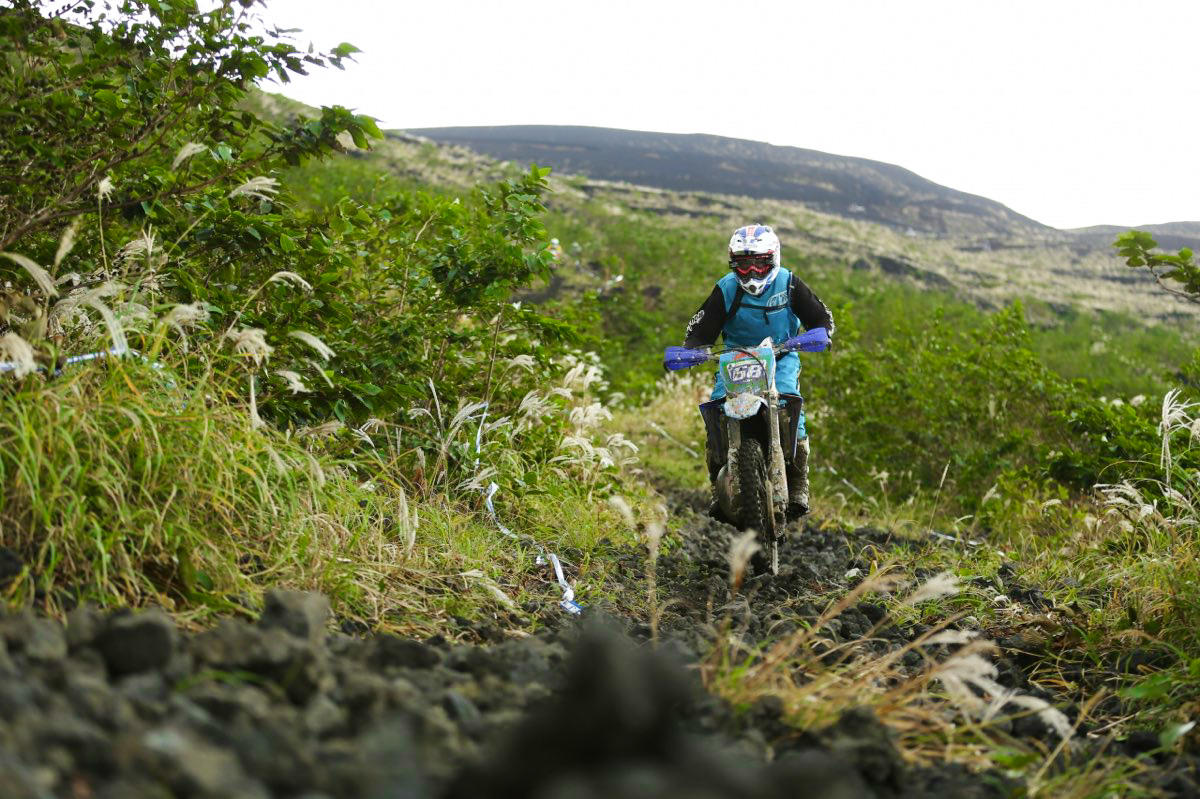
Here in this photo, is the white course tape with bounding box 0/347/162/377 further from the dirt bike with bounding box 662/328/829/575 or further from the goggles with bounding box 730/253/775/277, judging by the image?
the goggles with bounding box 730/253/775/277

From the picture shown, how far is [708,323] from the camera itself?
685cm

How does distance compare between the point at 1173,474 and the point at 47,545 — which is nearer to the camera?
the point at 47,545

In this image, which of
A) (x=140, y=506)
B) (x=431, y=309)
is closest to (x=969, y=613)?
(x=431, y=309)

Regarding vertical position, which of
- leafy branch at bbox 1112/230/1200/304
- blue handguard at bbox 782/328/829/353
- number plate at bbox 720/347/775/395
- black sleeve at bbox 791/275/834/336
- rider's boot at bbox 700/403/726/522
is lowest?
rider's boot at bbox 700/403/726/522

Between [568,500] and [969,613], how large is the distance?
8.57ft

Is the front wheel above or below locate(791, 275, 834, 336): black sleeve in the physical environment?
below

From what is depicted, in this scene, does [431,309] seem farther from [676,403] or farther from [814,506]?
[676,403]

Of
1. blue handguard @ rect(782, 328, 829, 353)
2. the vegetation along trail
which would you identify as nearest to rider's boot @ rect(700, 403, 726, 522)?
the vegetation along trail

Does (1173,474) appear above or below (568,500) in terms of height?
above

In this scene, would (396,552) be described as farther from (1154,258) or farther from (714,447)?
(1154,258)

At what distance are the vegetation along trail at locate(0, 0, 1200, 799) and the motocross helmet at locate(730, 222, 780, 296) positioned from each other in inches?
51.9

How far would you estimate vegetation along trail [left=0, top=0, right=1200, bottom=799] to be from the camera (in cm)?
177

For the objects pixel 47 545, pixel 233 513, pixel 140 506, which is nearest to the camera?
pixel 47 545

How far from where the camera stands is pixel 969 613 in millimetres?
5105
